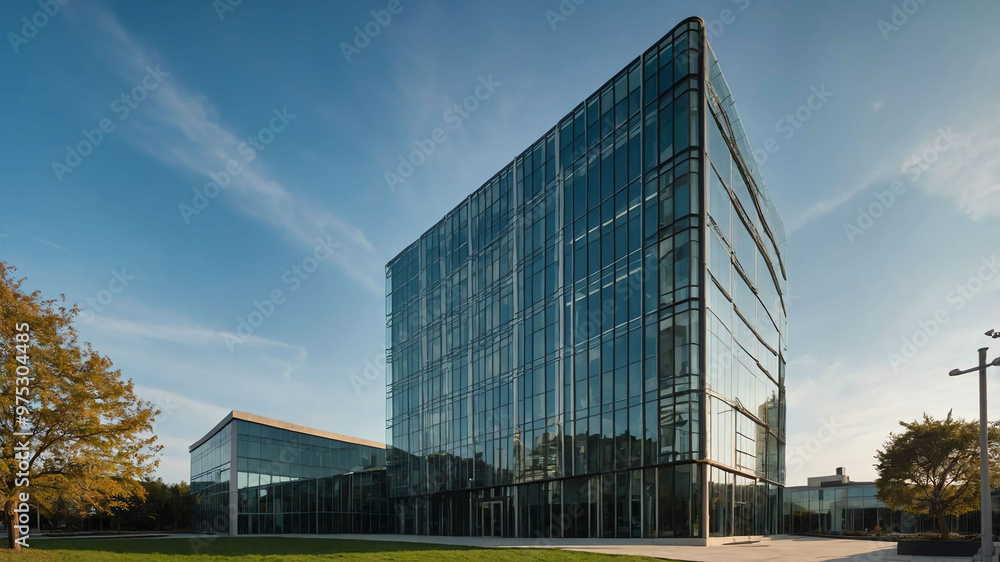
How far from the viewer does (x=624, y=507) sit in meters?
33.2

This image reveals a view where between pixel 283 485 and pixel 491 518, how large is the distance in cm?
2396

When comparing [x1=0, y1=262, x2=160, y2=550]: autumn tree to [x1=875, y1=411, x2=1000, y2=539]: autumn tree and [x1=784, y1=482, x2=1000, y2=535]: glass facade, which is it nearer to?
[x1=875, y1=411, x2=1000, y2=539]: autumn tree

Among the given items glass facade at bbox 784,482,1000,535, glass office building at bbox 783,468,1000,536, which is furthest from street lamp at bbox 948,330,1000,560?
glass facade at bbox 784,482,1000,535

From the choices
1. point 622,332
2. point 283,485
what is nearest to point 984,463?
point 622,332

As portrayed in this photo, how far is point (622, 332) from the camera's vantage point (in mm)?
35000

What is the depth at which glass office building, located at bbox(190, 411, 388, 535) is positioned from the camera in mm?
58000

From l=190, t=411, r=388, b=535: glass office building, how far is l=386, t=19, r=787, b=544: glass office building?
9.26m

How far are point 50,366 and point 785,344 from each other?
167 feet

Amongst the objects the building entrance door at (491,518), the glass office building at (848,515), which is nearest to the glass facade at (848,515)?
the glass office building at (848,515)

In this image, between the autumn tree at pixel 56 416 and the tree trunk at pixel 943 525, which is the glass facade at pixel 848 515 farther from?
the autumn tree at pixel 56 416

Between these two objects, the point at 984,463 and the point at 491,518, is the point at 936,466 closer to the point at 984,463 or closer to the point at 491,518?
the point at 984,463

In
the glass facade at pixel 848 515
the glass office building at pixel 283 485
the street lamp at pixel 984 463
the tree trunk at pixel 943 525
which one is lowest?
the glass facade at pixel 848 515

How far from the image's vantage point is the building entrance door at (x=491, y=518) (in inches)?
1736

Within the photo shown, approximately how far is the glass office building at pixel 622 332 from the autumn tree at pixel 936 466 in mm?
7265
